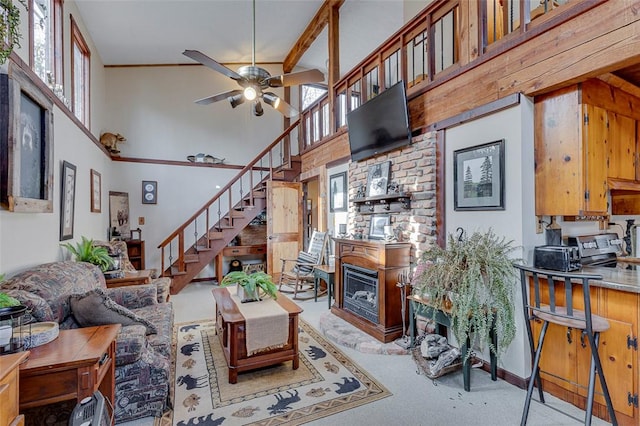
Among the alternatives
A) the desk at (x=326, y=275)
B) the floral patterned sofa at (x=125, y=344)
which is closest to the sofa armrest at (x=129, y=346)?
the floral patterned sofa at (x=125, y=344)

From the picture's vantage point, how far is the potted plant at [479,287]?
7.28ft

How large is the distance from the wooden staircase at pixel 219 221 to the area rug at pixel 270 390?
2.77 metres

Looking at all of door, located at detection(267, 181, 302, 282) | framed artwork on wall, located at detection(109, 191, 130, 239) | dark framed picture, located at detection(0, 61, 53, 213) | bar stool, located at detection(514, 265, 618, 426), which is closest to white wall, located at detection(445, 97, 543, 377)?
bar stool, located at detection(514, 265, 618, 426)

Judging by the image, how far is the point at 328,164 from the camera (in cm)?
548

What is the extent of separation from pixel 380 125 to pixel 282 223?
3223 mm

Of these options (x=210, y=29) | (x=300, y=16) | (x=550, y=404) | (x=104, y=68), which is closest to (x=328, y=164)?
(x=300, y=16)

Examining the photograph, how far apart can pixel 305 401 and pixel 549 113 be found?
9.47 feet

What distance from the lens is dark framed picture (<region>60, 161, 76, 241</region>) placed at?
3324 mm

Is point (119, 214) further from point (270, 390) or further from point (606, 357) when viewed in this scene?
point (606, 357)

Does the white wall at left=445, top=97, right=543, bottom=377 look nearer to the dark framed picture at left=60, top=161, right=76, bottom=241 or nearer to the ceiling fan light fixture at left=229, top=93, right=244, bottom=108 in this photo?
the ceiling fan light fixture at left=229, top=93, right=244, bottom=108

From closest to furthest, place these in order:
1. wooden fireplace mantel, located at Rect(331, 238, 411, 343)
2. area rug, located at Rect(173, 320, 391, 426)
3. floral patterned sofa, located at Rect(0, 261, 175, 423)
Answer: floral patterned sofa, located at Rect(0, 261, 175, 423), area rug, located at Rect(173, 320, 391, 426), wooden fireplace mantel, located at Rect(331, 238, 411, 343)

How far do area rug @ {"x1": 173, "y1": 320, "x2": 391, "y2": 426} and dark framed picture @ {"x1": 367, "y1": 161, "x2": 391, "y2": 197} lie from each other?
1.97 metres

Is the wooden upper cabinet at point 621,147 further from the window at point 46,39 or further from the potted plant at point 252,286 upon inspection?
the window at point 46,39

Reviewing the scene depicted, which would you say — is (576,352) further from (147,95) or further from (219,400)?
(147,95)
